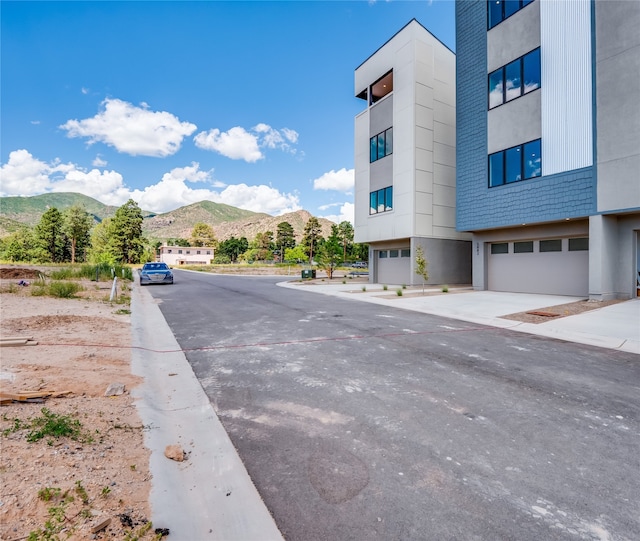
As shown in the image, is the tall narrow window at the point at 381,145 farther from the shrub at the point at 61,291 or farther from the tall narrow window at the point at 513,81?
the shrub at the point at 61,291

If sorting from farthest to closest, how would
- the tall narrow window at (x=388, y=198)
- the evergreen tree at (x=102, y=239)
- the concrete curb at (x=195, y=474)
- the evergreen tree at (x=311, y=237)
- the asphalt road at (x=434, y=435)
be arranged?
the evergreen tree at (x=311, y=237) < the evergreen tree at (x=102, y=239) < the tall narrow window at (x=388, y=198) < the asphalt road at (x=434, y=435) < the concrete curb at (x=195, y=474)

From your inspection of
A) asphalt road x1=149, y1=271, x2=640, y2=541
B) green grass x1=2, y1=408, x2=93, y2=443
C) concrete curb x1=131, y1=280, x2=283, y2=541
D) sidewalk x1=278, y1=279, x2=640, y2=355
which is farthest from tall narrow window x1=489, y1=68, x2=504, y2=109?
green grass x1=2, y1=408, x2=93, y2=443

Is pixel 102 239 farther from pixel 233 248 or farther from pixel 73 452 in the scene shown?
pixel 73 452

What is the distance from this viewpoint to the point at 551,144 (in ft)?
49.4

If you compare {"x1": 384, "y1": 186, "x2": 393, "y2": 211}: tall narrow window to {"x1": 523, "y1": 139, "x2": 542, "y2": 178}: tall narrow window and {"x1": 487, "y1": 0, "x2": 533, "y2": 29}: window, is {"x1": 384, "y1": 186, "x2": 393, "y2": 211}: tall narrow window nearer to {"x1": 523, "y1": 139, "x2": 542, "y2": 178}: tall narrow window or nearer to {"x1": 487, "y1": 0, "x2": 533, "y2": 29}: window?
{"x1": 523, "y1": 139, "x2": 542, "y2": 178}: tall narrow window

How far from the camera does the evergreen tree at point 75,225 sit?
51.3 m

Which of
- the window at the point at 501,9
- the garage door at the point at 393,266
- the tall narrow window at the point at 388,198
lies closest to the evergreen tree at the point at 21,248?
the garage door at the point at 393,266

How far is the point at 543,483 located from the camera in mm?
2652

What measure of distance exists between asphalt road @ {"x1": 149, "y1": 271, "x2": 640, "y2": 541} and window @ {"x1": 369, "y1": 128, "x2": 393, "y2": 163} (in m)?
20.0

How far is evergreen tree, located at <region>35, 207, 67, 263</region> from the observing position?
165 ft

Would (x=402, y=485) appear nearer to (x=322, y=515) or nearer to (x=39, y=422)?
(x=322, y=515)

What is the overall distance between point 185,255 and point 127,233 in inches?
1918

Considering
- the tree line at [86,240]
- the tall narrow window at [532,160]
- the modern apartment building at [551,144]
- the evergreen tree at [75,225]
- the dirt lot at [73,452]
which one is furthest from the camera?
the evergreen tree at [75,225]

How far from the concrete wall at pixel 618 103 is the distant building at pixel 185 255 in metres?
106
